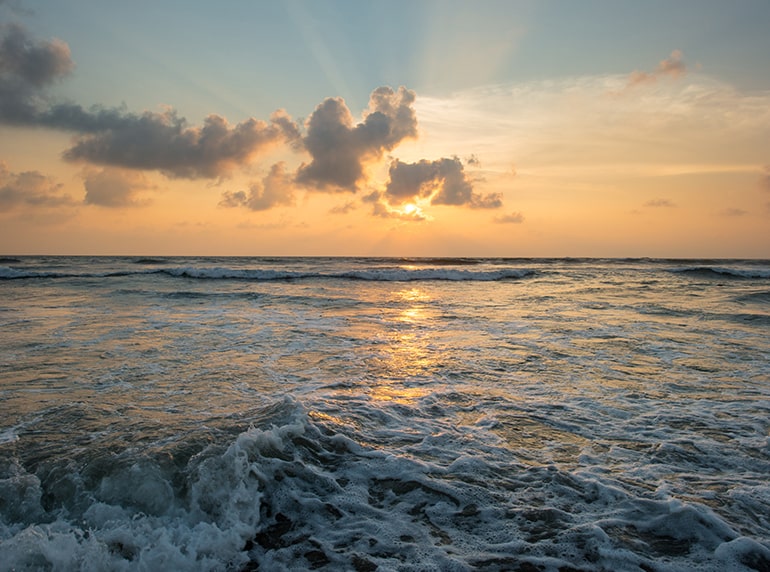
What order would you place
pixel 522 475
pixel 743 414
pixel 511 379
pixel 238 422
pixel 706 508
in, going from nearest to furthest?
pixel 706 508 → pixel 522 475 → pixel 238 422 → pixel 743 414 → pixel 511 379

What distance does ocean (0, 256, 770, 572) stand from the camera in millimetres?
3055

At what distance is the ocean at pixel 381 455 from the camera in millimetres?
3055

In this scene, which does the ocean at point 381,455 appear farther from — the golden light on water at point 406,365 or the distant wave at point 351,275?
the distant wave at point 351,275

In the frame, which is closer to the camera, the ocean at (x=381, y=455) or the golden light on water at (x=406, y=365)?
the ocean at (x=381, y=455)

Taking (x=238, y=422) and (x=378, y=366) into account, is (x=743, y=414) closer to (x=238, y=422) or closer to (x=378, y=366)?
(x=378, y=366)

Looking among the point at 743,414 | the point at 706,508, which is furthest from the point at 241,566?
the point at 743,414

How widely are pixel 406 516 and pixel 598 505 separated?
1529mm

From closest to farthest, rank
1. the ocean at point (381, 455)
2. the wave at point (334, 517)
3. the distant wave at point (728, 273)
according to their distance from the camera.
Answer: the wave at point (334, 517), the ocean at point (381, 455), the distant wave at point (728, 273)

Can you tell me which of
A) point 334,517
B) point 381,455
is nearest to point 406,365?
point 381,455

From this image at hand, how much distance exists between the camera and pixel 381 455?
173 inches

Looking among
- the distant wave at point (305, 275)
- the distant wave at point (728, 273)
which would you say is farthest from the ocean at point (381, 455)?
the distant wave at point (728, 273)

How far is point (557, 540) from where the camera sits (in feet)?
10.3

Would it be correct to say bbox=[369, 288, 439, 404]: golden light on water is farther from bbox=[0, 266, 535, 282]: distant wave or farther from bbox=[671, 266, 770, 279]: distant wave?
bbox=[671, 266, 770, 279]: distant wave

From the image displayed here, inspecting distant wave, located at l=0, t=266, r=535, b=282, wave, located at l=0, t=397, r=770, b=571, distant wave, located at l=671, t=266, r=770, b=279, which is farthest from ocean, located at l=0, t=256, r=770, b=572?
distant wave, located at l=671, t=266, r=770, b=279
